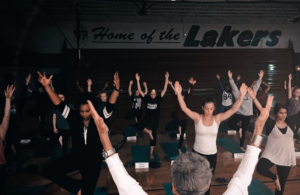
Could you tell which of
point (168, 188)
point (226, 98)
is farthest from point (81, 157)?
point (226, 98)

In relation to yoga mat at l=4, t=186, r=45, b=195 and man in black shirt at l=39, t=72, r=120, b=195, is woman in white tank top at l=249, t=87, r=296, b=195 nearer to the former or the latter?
man in black shirt at l=39, t=72, r=120, b=195

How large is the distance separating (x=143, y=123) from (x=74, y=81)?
7753 mm

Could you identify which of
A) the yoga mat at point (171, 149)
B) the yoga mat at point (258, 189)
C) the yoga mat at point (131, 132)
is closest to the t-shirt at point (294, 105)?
the yoga mat at point (258, 189)

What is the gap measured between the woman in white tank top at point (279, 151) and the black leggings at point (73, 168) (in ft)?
7.80

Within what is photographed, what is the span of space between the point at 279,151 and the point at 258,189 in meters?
1.15

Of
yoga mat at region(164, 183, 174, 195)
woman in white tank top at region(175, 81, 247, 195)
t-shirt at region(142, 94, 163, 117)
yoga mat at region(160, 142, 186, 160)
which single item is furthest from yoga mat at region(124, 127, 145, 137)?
woman in white tank top at region(175, 81, 247, 195)

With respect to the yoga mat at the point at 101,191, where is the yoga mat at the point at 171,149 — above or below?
above

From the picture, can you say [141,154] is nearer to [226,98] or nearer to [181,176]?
[226,98]

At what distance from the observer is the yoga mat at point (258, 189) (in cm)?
351

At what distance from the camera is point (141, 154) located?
211 inches

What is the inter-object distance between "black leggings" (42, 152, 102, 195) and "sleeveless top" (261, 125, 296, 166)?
2.45 metres

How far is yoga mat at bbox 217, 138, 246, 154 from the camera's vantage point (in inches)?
221

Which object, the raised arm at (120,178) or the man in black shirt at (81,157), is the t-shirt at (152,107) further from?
the raised arm at (120,178)

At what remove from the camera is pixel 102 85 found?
11.8 meters
